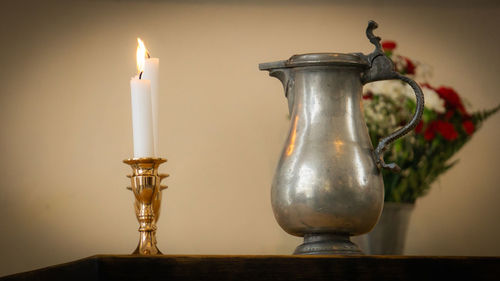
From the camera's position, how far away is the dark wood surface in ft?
2.08

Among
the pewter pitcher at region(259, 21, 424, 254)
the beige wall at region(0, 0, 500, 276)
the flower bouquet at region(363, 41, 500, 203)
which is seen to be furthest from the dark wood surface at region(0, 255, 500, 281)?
the beige wall at region(0, 0, 500, 276)

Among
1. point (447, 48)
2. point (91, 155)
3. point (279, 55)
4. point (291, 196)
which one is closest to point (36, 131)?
point (91, 155)

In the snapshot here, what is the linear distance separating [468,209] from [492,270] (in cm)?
53

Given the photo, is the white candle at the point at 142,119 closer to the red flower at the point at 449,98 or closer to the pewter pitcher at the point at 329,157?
the pewter pitcher at the point at 329,157

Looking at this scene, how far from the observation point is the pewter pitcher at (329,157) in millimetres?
771

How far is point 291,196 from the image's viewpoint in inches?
30.7

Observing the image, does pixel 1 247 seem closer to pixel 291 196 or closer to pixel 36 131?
pixel 36 131

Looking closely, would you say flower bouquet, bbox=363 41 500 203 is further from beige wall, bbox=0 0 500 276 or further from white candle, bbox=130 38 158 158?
white candle, bbox=130 38 158 158

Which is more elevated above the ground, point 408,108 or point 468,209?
point 408,108

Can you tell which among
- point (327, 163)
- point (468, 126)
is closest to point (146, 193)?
point (327, 163)

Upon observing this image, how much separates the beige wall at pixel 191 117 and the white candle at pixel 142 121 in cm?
32

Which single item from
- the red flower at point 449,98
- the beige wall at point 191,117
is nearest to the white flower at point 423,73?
the beige wall at point 191,117

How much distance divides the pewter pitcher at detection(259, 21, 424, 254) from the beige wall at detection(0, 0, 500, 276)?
13.2 inches

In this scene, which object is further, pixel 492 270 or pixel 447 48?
pixel 447 48
